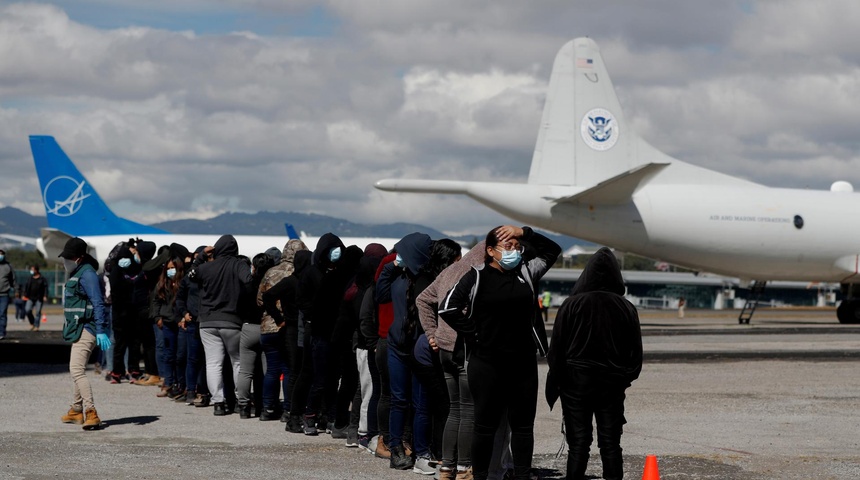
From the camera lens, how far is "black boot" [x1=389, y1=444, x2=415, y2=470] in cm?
931

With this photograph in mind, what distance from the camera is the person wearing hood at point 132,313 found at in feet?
51.8

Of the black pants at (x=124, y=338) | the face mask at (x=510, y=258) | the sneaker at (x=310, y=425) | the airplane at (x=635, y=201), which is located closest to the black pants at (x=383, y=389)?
the sneaker at (x=310, y=425)

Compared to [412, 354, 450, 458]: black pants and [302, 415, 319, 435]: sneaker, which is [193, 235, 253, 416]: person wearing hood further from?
[412, 354, 450, 458]: black pants

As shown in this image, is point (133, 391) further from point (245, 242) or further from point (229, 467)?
point (245, 242)

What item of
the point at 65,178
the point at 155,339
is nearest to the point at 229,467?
the point at 155,339

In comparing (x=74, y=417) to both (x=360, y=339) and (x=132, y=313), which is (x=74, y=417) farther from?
(x=132, y=313)

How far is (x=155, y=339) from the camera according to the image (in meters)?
16.4

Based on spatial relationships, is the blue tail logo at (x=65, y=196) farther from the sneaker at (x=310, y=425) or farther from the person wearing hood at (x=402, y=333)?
the person wearing hood at (x=402, y=333)

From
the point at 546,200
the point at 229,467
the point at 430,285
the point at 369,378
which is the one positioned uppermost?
the point at 546,200

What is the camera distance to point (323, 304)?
11.0 m

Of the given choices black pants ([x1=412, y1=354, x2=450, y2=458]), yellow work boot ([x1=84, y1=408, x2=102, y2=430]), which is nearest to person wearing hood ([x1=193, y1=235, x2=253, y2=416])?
yellow work boot ([x1=84, y1=408, x2=102, y2=430])

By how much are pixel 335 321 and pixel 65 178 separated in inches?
1099

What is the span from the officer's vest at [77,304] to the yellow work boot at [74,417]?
112cm

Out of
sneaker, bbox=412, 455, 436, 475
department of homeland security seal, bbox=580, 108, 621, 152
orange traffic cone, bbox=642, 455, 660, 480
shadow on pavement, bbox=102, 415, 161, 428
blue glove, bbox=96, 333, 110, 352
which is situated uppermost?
department of homeland security seal, bbox=580, 108, 621, 152
